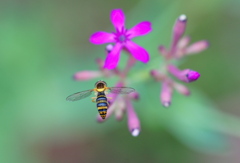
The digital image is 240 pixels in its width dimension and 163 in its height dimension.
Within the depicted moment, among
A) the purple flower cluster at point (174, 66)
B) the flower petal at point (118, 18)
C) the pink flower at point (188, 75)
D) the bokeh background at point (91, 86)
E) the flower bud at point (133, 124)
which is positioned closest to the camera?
the pink flower at point (188, 75)

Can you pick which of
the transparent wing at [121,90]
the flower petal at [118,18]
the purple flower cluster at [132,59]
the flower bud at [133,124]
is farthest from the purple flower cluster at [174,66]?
the flower petal at [118,18]

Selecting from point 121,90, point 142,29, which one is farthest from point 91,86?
point 142,29

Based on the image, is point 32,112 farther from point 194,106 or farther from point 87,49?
point 194,106

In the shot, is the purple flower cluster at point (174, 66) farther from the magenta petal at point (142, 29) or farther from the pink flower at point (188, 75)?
the magenta petal at point (142, 29)

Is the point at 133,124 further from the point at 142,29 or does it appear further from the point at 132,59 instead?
the point at 142,29

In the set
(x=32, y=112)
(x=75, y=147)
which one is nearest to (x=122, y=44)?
(x=32, y=112)

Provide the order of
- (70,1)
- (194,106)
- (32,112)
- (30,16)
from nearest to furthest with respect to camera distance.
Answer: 1. (194,106)
2. (32,112)
3. (30,16)
4. (70,1)
